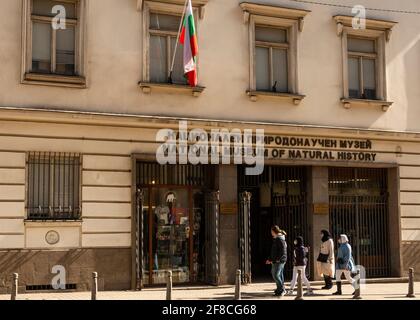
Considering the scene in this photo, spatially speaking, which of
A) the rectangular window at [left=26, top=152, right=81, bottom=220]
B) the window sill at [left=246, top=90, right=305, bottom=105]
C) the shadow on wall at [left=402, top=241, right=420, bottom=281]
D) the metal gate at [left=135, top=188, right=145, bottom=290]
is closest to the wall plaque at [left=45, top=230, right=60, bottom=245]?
the rectangular window at [left=26, top=152, right=81, bottom=220]

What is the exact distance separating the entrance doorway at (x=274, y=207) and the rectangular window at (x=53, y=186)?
4.90 metres

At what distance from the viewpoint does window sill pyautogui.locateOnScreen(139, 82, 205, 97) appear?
61.7ft

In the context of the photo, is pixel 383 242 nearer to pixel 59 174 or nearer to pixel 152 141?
pixel 152 141

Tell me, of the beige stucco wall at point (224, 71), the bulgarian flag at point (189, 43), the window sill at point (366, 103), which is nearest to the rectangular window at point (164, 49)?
the beige stucco wall at point (224, 71)

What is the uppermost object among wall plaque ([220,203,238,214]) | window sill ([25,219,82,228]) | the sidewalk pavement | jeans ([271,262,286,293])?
wall plaque ([220,203,238,214])

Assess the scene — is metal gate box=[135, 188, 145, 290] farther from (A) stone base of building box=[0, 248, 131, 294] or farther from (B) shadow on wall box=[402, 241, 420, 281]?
(B) shadow on wall box=[402, 241, 420, 281]

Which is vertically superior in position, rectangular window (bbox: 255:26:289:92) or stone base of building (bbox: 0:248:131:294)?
rectangular window (bbox: 255:26:289:92)

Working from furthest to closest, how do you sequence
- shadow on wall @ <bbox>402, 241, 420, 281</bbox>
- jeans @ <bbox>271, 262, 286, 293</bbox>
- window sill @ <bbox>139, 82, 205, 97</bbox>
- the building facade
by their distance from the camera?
shadow on wall @ <bbox>402, 241, 420, 281</bbox>, window sill @ <bbox>139, 82, 205, 97</bbox>, the building facade, jeans @ <bbox>271, 262, 286, 293</bbox>

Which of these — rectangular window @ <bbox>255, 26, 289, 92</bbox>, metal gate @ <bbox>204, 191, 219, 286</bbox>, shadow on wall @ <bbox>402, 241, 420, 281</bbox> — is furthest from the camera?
shadow on wall @ <bbox>402, 241, 420, 281</bbox>

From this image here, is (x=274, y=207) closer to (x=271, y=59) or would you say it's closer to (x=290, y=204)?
(x=290, y=204)

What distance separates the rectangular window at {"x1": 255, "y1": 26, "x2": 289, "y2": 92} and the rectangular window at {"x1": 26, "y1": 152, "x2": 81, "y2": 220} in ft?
20.0

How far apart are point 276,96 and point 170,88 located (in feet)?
Result: 10.8

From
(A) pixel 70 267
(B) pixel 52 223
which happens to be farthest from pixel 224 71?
(A) pixel 70 267

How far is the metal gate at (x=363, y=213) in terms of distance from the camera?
21.6 m
